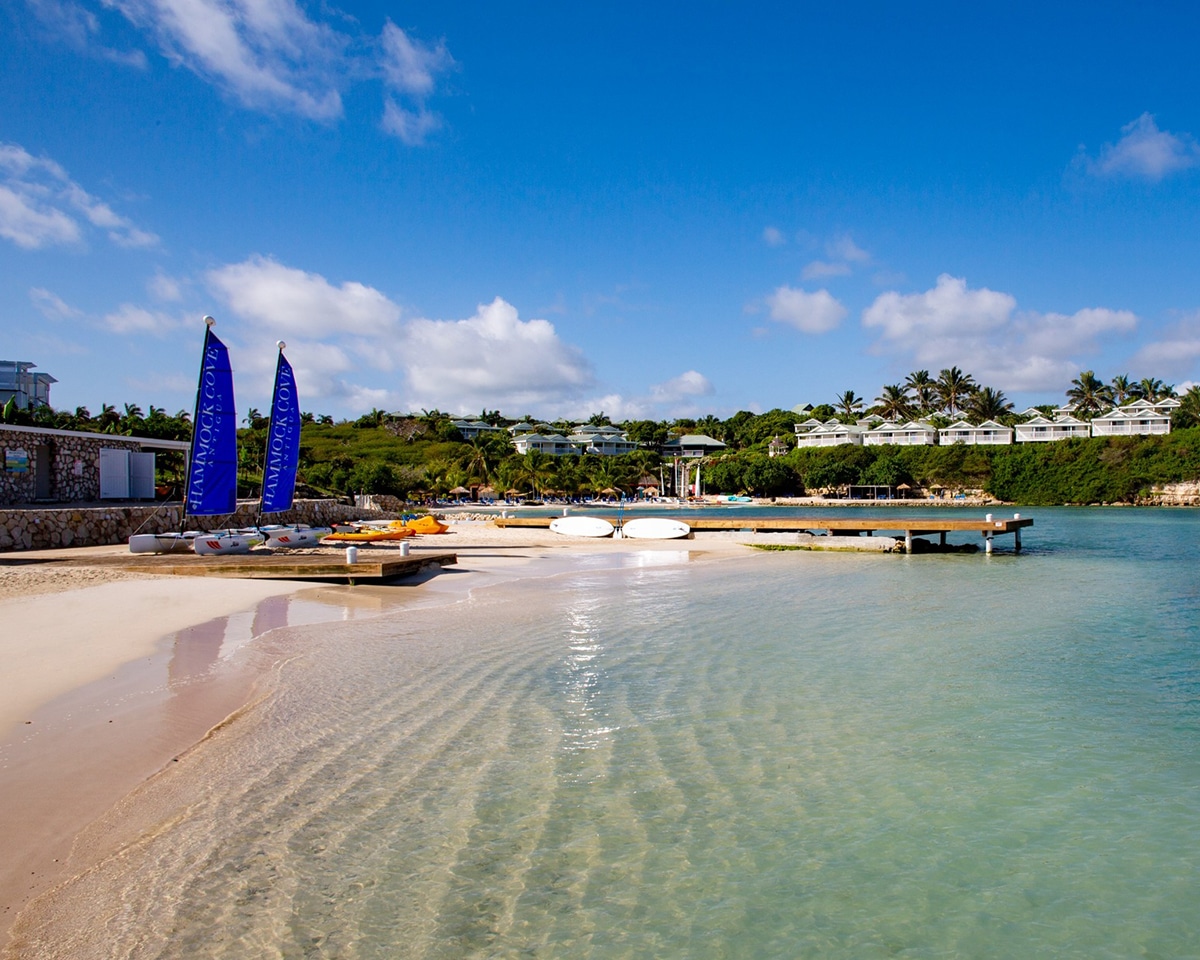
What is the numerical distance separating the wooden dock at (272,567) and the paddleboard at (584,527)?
18298 mm

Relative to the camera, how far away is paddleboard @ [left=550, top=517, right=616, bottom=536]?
38.8 metres

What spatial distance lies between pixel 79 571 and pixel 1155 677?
67.9 feet

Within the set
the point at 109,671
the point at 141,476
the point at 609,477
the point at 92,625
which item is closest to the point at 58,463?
the point at 141,476

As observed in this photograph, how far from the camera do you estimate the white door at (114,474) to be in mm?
30531

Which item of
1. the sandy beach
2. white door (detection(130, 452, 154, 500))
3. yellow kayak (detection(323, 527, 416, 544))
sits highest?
white door (detection(130, 452, 154, 500))

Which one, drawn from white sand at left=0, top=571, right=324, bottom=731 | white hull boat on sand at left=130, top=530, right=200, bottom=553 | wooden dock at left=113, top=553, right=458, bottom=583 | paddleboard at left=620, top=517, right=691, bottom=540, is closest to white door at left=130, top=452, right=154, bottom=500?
white hull boat on sand at left=130, top=530, right=200, bottom=553

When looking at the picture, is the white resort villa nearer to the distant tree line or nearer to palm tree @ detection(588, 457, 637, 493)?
the distant tree line

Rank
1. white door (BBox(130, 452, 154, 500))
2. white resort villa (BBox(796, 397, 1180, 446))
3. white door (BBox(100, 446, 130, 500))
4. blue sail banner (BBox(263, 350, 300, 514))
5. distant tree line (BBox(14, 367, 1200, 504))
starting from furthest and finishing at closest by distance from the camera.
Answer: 1. white resort villa (BBox(796, 397, 1180, 446))
2. distant tree line (BBox(14, 367, 1200, 504))
3. white door (BBox(130, 452, 154, 500))
4. white door (BBox(100, 446, 130, 500))
5. blue sail banner (BBox(263, 350, 300, 514))

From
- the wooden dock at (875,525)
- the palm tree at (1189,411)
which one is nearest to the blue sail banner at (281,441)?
the wooden dock at (875,525)

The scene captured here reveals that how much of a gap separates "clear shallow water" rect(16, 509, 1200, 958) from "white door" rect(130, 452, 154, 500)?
2390 cm

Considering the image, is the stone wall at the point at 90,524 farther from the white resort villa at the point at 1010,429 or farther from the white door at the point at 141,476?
the white resort villa at the point at 1010,429

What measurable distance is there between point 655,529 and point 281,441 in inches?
726

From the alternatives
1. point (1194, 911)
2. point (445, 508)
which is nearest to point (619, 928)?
point (1194, 911)

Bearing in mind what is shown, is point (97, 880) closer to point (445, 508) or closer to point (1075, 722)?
point (1075, 722)
